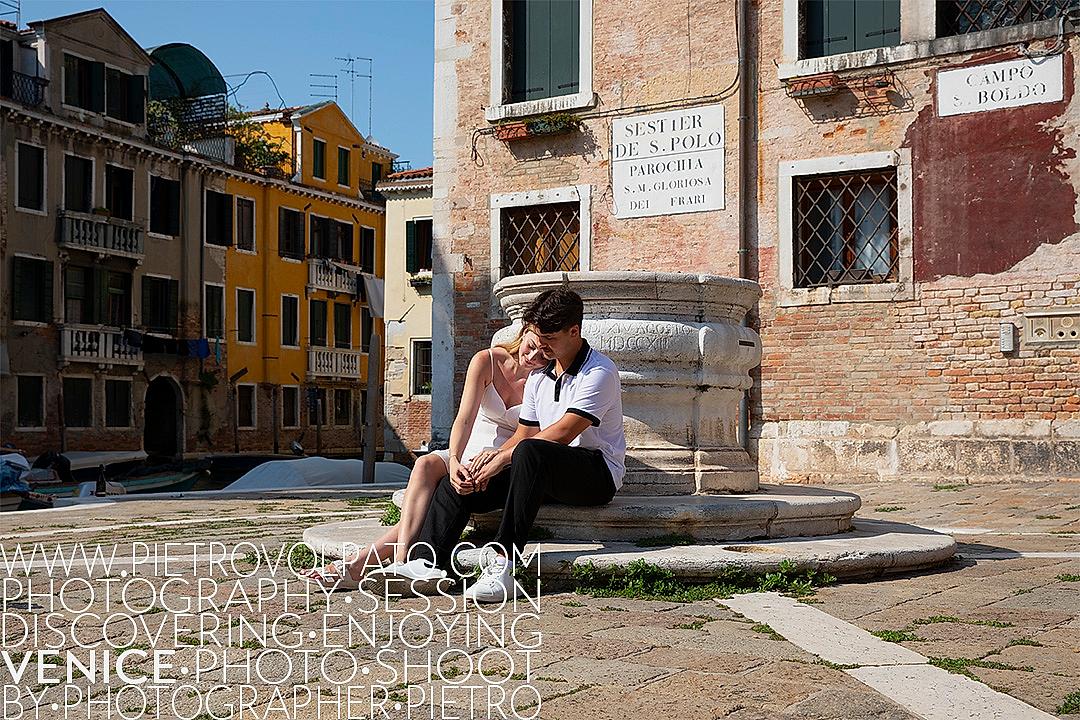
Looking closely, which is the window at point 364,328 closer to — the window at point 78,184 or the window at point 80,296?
the window at point 80,296

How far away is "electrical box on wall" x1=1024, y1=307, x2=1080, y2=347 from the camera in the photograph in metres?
13.0

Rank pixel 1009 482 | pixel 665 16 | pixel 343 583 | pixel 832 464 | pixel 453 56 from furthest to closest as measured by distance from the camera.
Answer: pixel 453 56 → pixel 665 16 → pixel 832 464 → pixel 1009 482 → pixel 343 583

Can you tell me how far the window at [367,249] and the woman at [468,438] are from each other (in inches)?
1475

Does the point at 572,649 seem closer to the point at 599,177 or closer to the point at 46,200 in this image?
the point at 599,177

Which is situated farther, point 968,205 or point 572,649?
point 968,205

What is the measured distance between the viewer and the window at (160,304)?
34.3 meters

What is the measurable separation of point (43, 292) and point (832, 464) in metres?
23.0

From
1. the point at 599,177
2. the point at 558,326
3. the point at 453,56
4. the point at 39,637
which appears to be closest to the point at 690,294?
the point at 558,326

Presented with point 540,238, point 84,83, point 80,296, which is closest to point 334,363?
point 80,296

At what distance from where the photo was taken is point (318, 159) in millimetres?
40688

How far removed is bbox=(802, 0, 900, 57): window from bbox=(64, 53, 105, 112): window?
22.5 m

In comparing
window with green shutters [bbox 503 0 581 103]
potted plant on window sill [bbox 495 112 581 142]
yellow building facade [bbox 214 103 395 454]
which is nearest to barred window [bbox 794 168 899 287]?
potted plant on window sill [bbox 495 112 581 142]

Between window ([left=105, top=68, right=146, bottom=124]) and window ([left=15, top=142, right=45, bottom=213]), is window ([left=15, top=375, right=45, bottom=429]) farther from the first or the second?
window ([left=105, top=68, right=146, bottom=124])

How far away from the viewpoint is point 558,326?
562 cm
